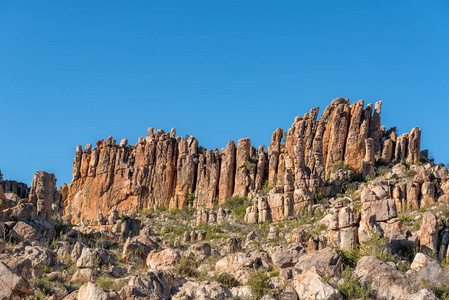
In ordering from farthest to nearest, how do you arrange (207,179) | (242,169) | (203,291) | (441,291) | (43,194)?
(207,179)
(242,169)
(43,194)
(441,291)
(203,291)

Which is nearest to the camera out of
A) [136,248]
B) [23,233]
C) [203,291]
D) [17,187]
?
[203,291]

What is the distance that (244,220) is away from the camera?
200 ft

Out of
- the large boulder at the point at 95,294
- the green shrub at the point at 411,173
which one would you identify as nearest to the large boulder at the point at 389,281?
the large boulder at the point at 95,294

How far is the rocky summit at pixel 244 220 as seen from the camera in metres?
25.8

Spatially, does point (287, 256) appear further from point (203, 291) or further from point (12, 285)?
point (12, 285)

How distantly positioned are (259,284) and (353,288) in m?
3.83

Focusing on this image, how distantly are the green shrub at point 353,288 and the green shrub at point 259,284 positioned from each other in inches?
118

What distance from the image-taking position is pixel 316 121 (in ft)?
230

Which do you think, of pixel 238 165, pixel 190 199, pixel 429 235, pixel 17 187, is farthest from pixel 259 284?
pixel 17 187

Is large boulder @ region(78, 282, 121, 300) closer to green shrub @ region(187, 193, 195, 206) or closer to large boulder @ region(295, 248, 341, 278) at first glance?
large boulder @ region(295, 248, 341, 278)

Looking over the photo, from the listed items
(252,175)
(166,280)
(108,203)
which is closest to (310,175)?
(252,175)

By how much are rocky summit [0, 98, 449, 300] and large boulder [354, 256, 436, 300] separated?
6 cm

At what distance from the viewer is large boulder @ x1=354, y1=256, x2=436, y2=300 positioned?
25.5 meters

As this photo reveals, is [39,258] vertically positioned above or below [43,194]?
below
